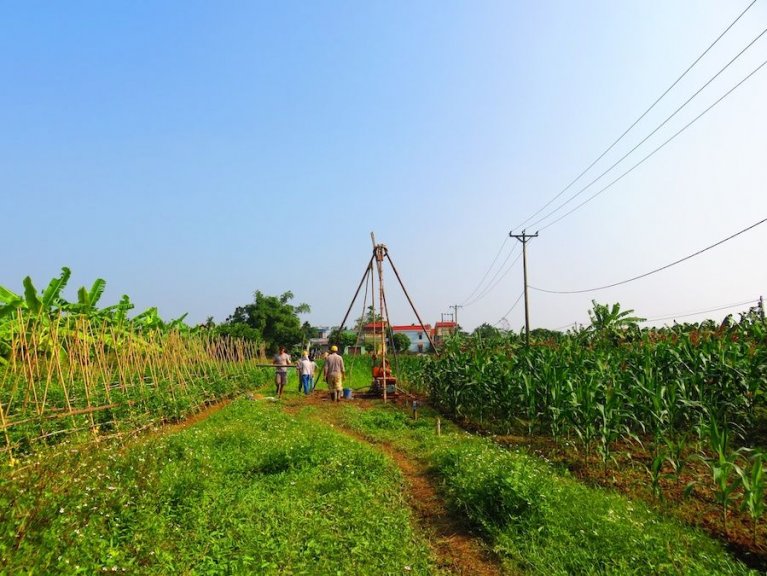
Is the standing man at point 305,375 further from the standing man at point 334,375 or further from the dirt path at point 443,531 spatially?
the dirt path at point 443,531

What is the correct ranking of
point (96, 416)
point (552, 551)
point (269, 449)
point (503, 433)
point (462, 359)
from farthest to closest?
point (462, 359)
point (503, 433)
point (96, 416)
point (269, 449)
point (552, 551)

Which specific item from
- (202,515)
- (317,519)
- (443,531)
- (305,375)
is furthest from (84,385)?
(305,375)

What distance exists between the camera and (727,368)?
9219mm

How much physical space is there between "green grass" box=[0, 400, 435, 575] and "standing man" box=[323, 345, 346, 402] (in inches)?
353

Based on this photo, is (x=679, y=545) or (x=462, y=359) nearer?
(x=679, y=545)

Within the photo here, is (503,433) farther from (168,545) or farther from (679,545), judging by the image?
(168,545)

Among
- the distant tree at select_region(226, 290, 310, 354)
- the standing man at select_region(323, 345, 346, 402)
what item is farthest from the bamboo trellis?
the distant tree at select_region(226, 290, 310, 354)

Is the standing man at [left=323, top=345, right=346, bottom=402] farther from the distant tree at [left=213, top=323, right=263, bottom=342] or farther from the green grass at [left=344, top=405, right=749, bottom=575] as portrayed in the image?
the distant tree at [left=213, top=323, right=263, bottom=342]

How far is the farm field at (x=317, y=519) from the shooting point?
406cm

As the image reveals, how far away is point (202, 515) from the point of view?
5031 millimetres

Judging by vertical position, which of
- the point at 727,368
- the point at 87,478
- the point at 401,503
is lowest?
the point at 401,503

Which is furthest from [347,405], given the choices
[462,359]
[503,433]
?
[503,433]

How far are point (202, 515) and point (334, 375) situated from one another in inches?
456

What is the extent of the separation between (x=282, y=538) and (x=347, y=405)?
1080cm
